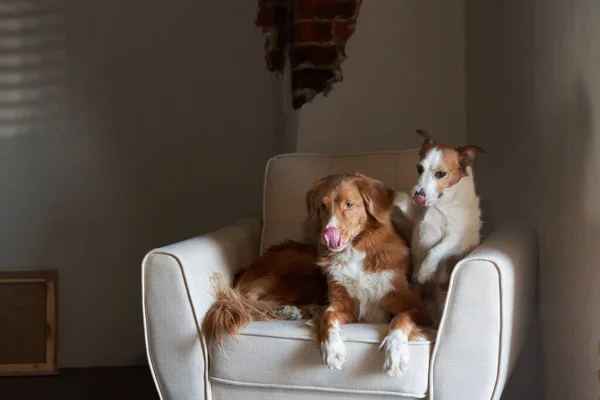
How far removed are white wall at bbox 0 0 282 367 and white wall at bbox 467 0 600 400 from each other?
1.13 metres

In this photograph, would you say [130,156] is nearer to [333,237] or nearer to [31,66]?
[31,66]

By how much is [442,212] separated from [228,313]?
24.9 inches

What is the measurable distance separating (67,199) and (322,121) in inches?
51.7

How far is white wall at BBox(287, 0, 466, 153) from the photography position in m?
2.81

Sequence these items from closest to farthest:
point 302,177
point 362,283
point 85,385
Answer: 1. point 362,283
2. point 302,177
3. point 85,385

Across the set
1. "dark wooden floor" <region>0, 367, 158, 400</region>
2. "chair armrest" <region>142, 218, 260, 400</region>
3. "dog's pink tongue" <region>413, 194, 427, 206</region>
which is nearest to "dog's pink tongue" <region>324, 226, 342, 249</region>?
"dog's pink tongue" <region>413, 194, 427, 206</region>

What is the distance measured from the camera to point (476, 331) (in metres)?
1.62

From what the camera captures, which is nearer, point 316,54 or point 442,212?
point 442,212

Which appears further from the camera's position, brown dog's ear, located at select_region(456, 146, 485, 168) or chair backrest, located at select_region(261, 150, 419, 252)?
chair backrest, located at select_region(261, 150, 419, 252)

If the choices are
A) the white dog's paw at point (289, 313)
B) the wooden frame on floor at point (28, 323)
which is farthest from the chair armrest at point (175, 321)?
the wooden frame on floor at point (28, 323)

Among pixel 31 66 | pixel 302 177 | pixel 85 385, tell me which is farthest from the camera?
pixel 31 66

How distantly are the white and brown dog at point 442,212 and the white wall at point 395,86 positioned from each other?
96cm

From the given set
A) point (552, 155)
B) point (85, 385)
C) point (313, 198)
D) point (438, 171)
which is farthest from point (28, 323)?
point (552, 155)

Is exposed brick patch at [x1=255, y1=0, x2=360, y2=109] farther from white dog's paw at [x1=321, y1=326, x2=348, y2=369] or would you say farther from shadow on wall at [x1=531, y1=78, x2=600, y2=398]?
white dog's paw at [x1=321, y1=326, x2=348, y2=369]
